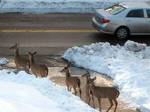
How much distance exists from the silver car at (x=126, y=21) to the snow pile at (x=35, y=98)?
374 inches

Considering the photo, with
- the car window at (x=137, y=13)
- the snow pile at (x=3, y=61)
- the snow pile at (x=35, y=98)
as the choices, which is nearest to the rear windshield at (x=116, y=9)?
the car window at (x=137, y=13)

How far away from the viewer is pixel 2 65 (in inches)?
786

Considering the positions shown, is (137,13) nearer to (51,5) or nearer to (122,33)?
(122,33)

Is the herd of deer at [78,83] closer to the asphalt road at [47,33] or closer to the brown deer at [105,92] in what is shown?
the brown deer at [105,92]

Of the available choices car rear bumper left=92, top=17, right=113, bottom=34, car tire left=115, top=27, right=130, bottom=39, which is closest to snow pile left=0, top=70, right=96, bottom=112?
car rear bumper left=92, top=17, right=113, bottom=34

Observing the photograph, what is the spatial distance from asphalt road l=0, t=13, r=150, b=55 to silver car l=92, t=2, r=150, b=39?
390 millimetres

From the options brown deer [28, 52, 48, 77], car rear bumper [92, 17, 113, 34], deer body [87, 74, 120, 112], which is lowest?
deer body [87, 74, 120, 112]

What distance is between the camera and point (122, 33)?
79.2ft

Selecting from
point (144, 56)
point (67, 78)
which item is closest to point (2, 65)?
point (67, 78)

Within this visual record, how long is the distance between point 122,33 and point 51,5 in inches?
277

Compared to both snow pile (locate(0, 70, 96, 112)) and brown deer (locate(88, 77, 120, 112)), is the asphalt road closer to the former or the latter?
brown deer (locate(88, 77, 120, 112))

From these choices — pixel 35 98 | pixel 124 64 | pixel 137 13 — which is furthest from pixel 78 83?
pixel 137 13

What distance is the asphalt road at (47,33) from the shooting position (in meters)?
22.6

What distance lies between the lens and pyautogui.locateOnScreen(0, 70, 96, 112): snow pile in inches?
463
